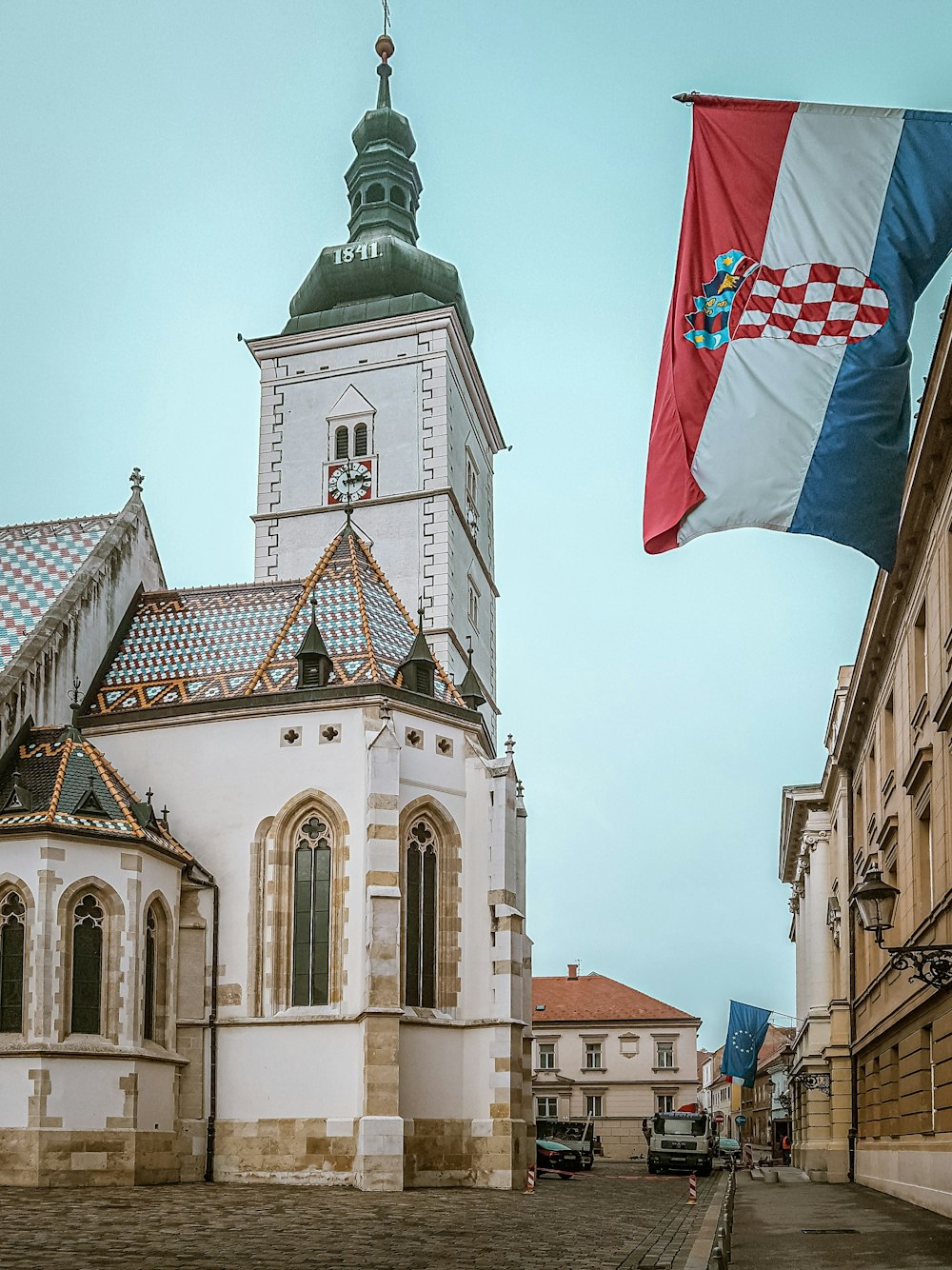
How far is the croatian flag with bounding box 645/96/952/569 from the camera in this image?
1077cm

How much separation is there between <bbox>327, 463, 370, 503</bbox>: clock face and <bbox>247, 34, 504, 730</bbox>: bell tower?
0.15ft

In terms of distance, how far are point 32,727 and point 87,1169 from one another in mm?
9337

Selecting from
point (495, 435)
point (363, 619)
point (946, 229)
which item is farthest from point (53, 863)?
point (495, 435)

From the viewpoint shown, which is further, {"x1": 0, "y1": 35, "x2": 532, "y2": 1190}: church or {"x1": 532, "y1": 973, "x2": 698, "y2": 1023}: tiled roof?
{"x1": 532, "y1": 973, "x2": 698, "y2": 1023}: tiled roof

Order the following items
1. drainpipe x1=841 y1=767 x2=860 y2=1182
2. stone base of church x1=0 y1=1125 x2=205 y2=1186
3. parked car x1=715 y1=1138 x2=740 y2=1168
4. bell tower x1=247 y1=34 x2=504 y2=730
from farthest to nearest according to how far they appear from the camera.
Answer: parked car x1=715 y1=1138 x2=740 y2=1168 < bell tower x1=247 y1=34 x2=504 y2=730 < drainpipe x1=841 y1=767 x2=860 y2=1182 < stone base of church x1=0 y1=1125 x2=205 y2=1186

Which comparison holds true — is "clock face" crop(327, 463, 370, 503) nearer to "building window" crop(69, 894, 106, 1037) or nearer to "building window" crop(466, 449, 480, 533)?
"building window" crop(466, 449, 480, 533)

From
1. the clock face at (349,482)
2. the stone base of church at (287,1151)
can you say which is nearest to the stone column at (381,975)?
the stone base of church at (287,1151)

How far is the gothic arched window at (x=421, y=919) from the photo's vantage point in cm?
2952

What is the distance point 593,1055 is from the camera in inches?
3157

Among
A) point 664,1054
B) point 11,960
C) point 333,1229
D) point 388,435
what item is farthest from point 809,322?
point 664,1054

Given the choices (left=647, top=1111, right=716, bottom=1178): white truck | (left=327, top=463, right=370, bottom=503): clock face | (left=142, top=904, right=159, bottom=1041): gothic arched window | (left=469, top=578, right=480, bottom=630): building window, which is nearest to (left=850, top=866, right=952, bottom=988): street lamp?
(left=142, top=904, right=159, bottom=1041): gothic arched window

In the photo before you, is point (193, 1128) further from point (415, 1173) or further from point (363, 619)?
point (363, 619)

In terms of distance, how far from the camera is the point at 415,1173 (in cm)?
2816

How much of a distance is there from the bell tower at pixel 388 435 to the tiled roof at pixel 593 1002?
3405cm
